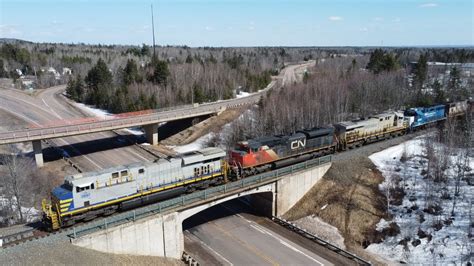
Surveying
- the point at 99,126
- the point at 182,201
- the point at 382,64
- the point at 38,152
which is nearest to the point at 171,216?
the point at 182,201

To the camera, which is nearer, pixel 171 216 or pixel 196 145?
pixel 171 216

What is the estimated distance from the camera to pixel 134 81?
284ft

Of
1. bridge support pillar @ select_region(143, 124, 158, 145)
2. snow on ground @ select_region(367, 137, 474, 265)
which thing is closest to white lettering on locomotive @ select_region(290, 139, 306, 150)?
snow on ground @ select_region(367, 137, 474, 265)

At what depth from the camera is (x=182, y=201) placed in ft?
99.5

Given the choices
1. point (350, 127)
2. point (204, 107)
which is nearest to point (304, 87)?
point (204, 107)

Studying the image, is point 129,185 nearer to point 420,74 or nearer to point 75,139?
point 75,139

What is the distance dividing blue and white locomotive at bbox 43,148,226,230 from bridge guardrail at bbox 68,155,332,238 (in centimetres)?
119

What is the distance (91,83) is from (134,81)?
13.2 meters

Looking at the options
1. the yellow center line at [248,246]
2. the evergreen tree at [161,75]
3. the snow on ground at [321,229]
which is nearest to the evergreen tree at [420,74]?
the snow on ground at [321,229]

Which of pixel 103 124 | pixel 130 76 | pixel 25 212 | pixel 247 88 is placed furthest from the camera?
pixel 247 88

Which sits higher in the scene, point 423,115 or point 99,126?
point 423,115

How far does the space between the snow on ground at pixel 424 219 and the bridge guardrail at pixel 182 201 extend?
10907 millimetres

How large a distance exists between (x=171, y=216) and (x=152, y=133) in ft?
122

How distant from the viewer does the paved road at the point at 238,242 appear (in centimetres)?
3111
